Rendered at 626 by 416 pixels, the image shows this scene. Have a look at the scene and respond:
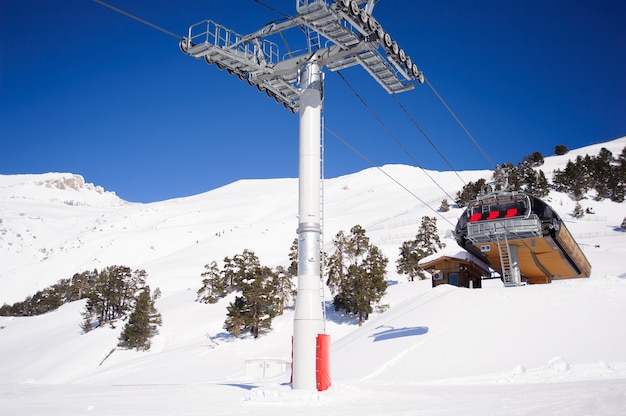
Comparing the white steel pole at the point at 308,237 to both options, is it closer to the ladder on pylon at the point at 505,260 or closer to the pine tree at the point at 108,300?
the ladder on pylon at the point at 505,260

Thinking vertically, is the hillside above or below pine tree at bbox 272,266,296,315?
below

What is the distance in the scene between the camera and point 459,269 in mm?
40344

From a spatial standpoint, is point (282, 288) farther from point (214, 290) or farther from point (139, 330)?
point (139, 330)

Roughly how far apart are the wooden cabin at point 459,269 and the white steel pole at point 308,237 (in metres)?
27.1

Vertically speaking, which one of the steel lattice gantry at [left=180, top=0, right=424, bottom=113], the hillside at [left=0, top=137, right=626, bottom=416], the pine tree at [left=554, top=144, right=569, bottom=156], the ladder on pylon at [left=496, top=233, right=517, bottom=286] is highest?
the pine tree at [left=554, top=144, right=569, bottom=156]

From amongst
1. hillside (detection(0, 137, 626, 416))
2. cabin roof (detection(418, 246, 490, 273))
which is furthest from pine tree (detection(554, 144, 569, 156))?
cabin roof (detection(418, 246, 490, 273))

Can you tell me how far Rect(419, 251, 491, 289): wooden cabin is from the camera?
129 ft

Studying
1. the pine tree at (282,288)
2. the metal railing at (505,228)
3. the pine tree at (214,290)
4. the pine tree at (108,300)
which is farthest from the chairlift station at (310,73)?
the pine tree at (108,300)

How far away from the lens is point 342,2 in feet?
47.4

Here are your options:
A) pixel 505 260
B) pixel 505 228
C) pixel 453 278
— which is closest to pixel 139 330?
pixel 453 278

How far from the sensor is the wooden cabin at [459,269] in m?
39.4

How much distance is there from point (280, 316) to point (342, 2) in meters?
37.4

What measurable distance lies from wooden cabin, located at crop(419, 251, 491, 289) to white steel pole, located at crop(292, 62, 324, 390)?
88.9ft

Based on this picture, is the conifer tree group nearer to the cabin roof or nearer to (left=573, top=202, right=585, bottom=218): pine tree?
the cabin roof
